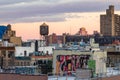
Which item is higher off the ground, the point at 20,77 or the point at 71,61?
the point at 71,61

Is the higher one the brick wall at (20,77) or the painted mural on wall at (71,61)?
the painted mural on wall at (71,61)

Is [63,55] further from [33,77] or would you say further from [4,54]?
[4,54]

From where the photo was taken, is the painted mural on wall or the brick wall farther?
the painted mural on wall

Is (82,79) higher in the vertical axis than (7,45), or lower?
lower

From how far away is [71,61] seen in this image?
7681 cm

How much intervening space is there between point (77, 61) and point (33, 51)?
58.1 meters

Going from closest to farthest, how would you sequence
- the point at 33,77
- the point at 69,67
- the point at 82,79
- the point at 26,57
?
1. the point at 33,77
2. the point at 82,79
3. the point at 69,67
4. the point at 26,57

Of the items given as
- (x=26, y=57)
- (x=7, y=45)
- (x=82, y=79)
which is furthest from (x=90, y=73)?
(x=7, y=45)

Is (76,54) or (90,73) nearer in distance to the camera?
(90,73)

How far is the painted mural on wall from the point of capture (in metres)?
75.2

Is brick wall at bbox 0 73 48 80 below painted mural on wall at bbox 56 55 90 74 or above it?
below

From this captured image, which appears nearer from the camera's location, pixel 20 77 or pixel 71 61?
pixel 20 77

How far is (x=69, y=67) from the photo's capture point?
248ft

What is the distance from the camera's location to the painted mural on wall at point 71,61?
247 ft
